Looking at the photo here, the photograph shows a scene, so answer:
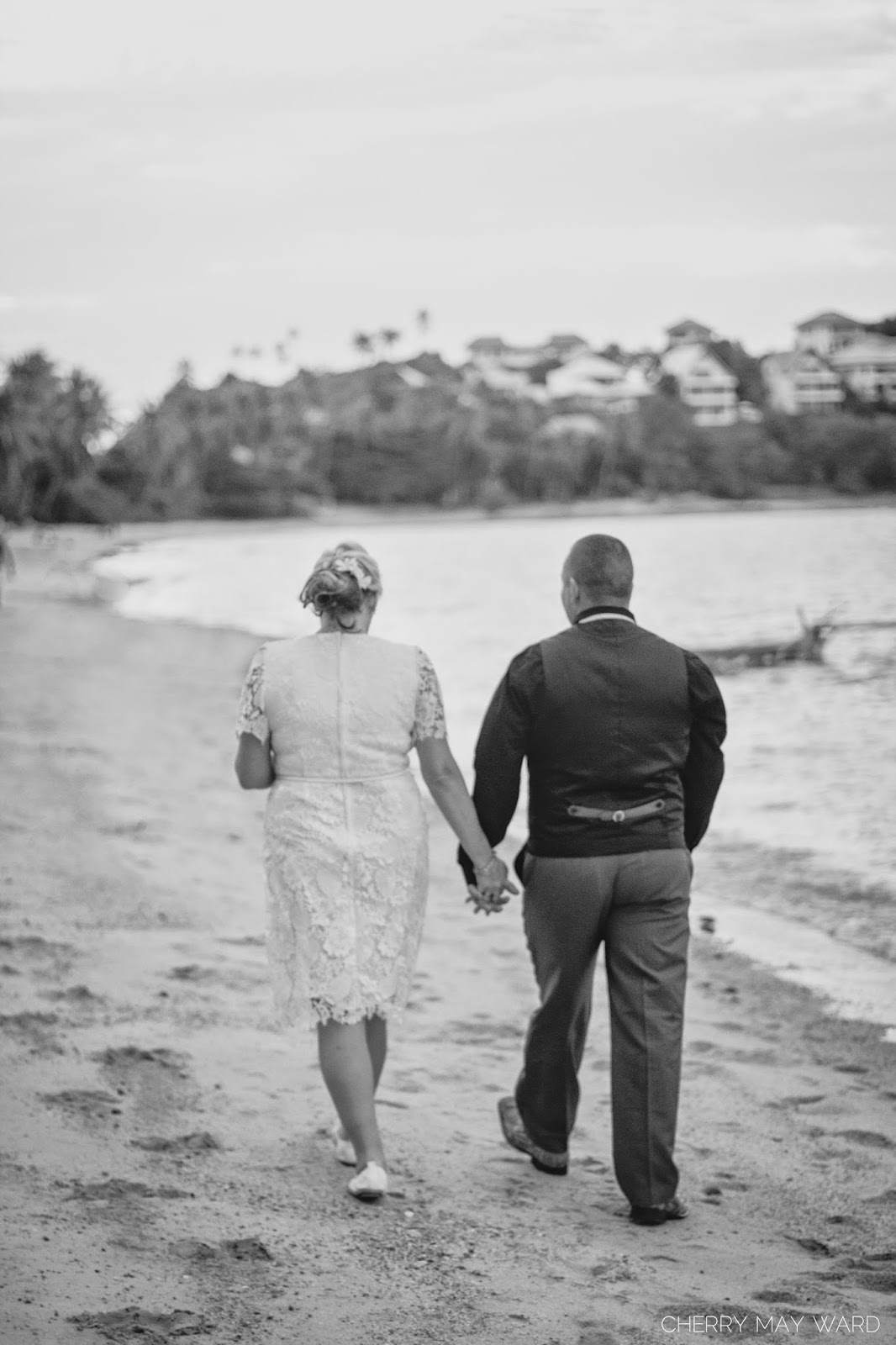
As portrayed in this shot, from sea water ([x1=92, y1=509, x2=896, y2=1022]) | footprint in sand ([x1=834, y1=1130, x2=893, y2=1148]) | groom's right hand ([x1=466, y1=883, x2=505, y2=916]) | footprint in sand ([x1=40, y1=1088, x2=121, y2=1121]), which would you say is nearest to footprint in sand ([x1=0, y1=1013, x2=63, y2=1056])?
footprint in sand ([x1=40, y1=1088, x2=121, y2=1121])

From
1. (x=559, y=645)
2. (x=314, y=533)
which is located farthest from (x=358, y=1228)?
(x=314, y=533)

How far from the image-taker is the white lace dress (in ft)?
12.6

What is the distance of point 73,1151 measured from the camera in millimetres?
3859

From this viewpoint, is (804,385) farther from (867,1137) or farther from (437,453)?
(867,1137)

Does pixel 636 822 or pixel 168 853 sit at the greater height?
pixel 636 822

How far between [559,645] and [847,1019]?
116 inches

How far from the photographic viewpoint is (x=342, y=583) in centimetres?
381

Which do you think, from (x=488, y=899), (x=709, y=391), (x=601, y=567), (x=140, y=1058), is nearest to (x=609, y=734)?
(x=601, y=567)

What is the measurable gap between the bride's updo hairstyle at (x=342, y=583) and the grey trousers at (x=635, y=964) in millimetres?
822

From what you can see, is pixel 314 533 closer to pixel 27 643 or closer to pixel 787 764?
pixel 27 643

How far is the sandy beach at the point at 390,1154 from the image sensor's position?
10.4 feet

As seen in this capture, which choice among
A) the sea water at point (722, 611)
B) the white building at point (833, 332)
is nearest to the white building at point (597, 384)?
the white building at point (833, 332)

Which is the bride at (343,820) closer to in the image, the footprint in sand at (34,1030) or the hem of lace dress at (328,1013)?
the hem of lace dress at (328,1013)

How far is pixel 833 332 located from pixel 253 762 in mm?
160392
